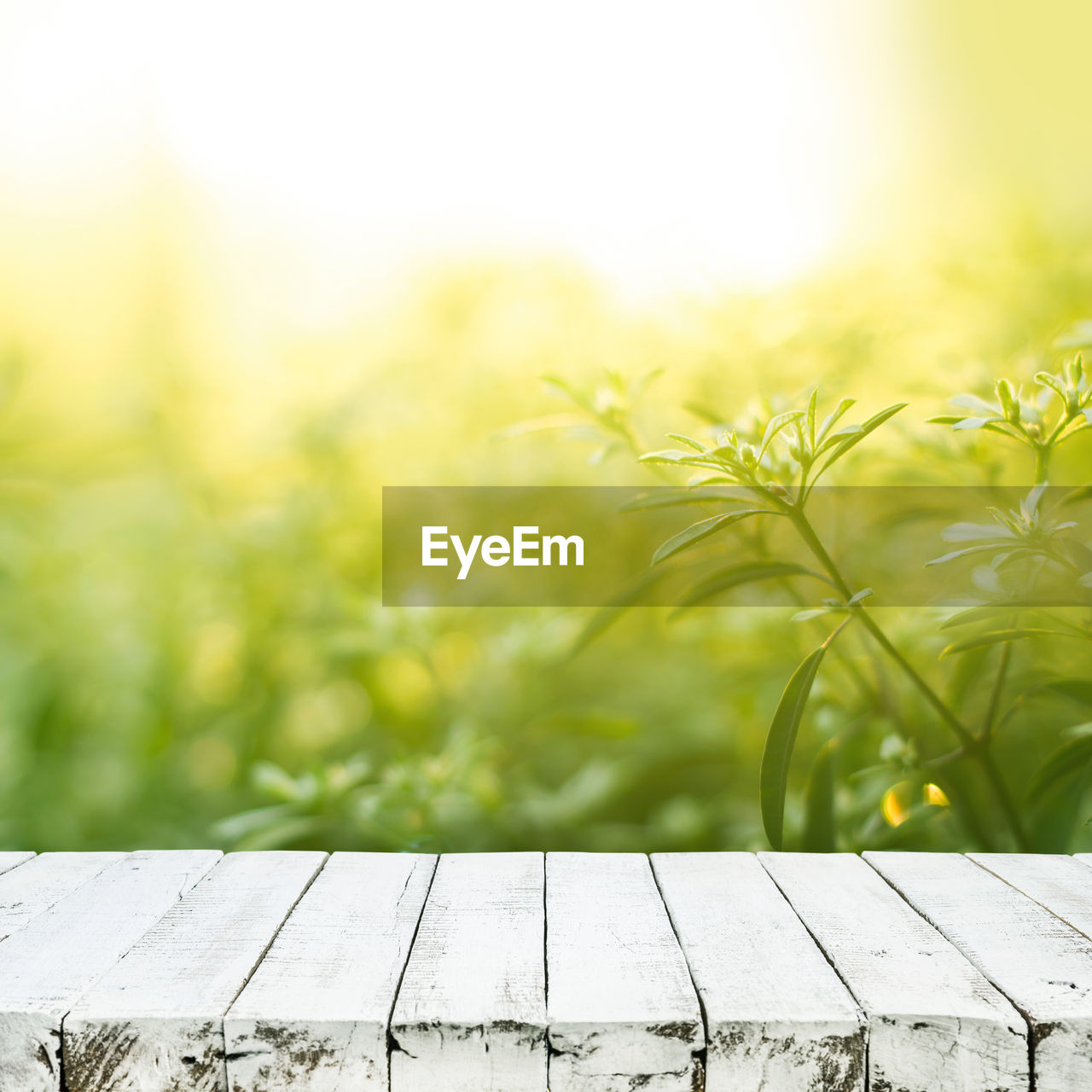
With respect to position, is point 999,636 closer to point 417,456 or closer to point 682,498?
point 682,498

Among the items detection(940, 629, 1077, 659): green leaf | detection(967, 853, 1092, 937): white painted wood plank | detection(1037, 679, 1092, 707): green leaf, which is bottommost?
detection(967, 853, 1092, 937): white painted wood plank

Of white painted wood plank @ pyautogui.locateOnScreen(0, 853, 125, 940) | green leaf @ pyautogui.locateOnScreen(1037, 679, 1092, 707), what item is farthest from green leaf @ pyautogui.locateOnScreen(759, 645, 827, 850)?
white painted wood plank @ pyautogui.locateOnScreen(0, 853, 125, 940)

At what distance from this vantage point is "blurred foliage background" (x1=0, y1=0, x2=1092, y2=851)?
125 centimetres

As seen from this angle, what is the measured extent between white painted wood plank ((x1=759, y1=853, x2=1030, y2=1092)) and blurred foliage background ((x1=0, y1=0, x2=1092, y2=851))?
334 mm

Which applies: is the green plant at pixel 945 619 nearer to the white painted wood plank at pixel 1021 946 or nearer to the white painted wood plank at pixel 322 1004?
the white painted wood plank at pixel 1021 946

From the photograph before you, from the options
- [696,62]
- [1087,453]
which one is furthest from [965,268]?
[696,62]

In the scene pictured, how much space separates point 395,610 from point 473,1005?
2.36ft

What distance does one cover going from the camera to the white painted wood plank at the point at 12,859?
0.86m

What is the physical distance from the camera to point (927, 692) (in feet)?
2.72

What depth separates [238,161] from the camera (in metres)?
1.90

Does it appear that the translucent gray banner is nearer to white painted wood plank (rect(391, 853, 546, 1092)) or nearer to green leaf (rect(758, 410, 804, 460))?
green leaf (rect(758, 410, 804, 460))

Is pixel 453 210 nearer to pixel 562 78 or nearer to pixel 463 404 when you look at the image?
pixel 562 78

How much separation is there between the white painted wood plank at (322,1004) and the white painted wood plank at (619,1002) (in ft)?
0.35

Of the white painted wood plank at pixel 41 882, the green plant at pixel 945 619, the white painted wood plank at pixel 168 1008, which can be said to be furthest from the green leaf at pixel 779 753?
the white painted wood plank at pixel 41 882
